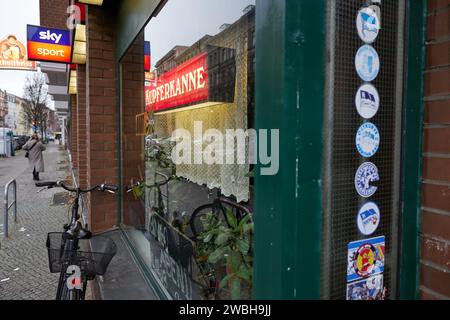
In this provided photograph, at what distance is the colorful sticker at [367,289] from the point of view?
1502mm

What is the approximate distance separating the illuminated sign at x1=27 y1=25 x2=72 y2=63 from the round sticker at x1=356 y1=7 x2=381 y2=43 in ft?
22.5

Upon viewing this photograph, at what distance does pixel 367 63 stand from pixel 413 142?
41cm

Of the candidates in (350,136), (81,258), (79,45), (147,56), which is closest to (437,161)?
(350,136)

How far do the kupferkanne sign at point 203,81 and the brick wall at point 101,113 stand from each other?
1148mm

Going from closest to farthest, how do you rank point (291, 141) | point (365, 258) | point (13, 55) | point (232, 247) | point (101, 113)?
point (291, 141)
point (365, 258)
point (232, 247)
point (101, 113)
point (13, 55)

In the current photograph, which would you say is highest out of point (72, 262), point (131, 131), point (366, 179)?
point (131, 131)

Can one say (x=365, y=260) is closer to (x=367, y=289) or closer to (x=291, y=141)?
(x=367, y=289)

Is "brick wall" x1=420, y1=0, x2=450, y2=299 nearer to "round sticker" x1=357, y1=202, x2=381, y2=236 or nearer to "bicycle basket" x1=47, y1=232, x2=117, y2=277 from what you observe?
"round sticker" x1=357, y1=202, x2=381, y2=236

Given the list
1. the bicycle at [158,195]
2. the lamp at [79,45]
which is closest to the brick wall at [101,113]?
the bicycle at [158,195]

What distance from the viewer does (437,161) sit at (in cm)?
154

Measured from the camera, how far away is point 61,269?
104 inches

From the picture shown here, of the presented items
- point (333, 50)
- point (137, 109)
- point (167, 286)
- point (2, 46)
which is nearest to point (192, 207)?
point (167, 286)

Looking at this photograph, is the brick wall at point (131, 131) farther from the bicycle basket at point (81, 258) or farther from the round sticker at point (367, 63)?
the round sticker at point (367, 63)

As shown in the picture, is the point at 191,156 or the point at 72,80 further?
the point at 72,80
